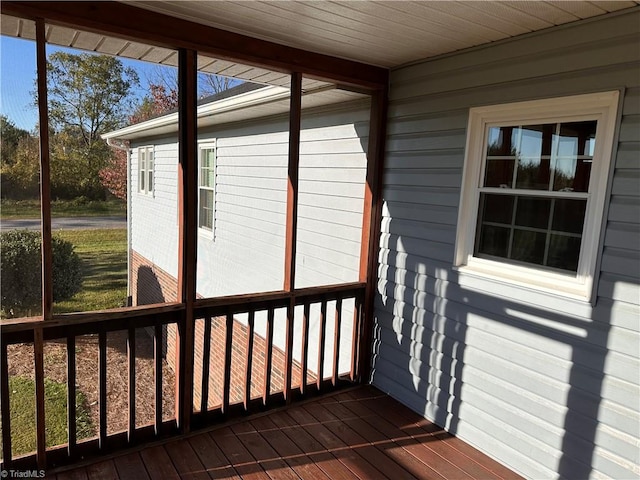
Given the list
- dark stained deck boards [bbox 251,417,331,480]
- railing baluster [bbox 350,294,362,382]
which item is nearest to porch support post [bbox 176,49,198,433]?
dark stained deck boards [bbox 251,417,331,480]

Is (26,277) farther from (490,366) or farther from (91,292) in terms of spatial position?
(490,366)

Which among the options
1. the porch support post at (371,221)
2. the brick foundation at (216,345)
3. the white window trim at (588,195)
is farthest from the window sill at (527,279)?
the brick foundation at (216,345)

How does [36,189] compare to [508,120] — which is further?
[508,120]

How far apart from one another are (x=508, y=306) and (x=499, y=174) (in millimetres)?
844

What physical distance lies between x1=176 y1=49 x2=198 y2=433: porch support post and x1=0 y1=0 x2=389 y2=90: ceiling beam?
0.12 meters

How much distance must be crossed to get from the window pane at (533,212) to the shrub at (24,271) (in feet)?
8.81

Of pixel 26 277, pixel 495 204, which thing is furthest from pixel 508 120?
pixel 26 277

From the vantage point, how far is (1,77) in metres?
2.03

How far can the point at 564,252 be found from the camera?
2.41 meters

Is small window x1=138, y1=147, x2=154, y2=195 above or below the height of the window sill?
above

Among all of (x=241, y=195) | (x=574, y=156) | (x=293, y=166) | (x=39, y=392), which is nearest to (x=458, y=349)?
(x=574, y=156)

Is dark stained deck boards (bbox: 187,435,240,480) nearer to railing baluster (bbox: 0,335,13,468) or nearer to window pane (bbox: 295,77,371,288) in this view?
railing baluster (bbox: 0,335,13,468)

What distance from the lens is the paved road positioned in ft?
7.30

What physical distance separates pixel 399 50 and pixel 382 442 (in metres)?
2.68
